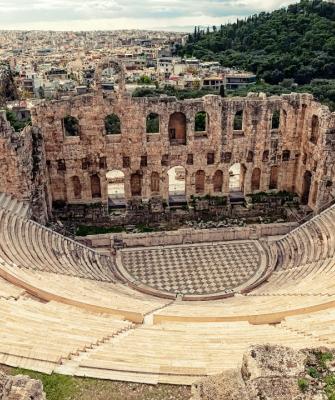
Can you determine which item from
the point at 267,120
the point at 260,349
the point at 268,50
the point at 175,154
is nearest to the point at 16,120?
the point at 175,154

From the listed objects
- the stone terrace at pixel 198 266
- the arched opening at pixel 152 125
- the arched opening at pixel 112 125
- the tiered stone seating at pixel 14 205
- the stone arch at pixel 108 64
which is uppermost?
the stone arch at pixel 108 64

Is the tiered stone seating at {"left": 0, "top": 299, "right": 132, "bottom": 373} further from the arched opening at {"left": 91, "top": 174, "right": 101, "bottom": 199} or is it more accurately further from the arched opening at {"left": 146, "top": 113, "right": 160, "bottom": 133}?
the arched opening at {"left": 146, "top": 113, "right": 160, "bottom": 133}

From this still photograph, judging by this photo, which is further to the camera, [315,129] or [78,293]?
[315,129]

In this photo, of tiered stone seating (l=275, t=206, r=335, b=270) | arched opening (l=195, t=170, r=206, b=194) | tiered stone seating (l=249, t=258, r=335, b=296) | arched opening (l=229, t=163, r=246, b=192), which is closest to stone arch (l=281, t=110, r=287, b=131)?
arched opening (l=229, t=163, r=246, b=192)

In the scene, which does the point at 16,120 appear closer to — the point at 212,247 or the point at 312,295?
the point at 212,247

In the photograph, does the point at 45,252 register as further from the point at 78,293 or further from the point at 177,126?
the point at 177,126

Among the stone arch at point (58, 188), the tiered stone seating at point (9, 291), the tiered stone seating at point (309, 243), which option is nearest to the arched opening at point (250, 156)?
the tiered stone seating at point (309, 243)

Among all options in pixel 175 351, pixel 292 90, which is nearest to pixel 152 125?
pixel 292 90

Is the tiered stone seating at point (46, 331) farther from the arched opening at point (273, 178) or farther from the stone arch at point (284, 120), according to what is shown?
the stone arch at point (284, 120)
